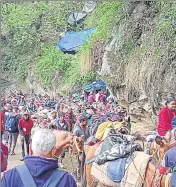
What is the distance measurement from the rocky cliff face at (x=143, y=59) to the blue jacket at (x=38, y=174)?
994 cm

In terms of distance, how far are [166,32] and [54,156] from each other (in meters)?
10.7

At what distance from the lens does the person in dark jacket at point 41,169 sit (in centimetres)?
341

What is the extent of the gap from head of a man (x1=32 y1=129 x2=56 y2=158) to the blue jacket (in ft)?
0.18

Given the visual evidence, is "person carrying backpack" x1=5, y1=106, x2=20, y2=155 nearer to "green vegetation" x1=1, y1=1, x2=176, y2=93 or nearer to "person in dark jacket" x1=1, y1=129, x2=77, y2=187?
"green vegetation" x1=1, y1=1, x2=176, y2=93

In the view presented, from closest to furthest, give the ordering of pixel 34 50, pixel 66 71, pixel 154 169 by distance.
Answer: pixel 154 169 → pixel 66 71 → pixel 34 50

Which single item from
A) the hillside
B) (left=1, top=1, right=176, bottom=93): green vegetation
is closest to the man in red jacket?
the hillside

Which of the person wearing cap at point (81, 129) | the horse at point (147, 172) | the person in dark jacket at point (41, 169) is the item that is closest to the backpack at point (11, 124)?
the person wearing cap at point (81, 129)

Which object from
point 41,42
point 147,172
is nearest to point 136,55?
point 147,172

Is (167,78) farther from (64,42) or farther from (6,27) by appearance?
(6,27)

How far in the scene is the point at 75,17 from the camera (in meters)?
33.9

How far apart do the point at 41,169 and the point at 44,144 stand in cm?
17

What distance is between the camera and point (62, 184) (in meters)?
3.42

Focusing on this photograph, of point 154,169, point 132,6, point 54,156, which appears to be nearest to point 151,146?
point 154,169

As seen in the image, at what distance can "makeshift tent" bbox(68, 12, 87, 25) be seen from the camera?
33666mm
